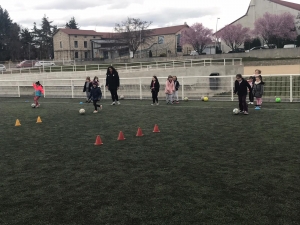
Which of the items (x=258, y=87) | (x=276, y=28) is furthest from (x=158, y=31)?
(x=258, y=87)

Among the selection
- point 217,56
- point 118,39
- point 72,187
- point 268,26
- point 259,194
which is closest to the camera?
point 259,194

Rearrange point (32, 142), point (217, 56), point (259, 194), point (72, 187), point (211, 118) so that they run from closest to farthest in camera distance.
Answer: point (259, 194), point (72, 187), point (32, 142), point (211, 118), point (217, 56)

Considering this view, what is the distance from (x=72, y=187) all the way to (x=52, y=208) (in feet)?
2.81

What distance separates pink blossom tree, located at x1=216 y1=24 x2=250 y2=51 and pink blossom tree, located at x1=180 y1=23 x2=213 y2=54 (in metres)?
5.82

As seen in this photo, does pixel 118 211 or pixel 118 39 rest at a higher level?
pixel 118 39

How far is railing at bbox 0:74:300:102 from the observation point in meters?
19.8

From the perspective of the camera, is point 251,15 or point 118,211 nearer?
point 118,211

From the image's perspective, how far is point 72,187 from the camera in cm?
578

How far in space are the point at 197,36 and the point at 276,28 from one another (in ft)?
68.3

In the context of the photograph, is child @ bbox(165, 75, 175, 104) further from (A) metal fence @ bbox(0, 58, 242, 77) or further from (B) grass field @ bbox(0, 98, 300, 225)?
(A) metal fence @ bbox(0, 58, 242, 77)

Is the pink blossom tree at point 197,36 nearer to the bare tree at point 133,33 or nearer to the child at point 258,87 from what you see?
the bare tree at point 133,33

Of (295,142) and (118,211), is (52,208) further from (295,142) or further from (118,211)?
(295,142)

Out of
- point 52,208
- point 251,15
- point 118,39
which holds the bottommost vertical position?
Result: point 52,208

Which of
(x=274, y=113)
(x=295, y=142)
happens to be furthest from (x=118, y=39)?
(x=295, y=142)
